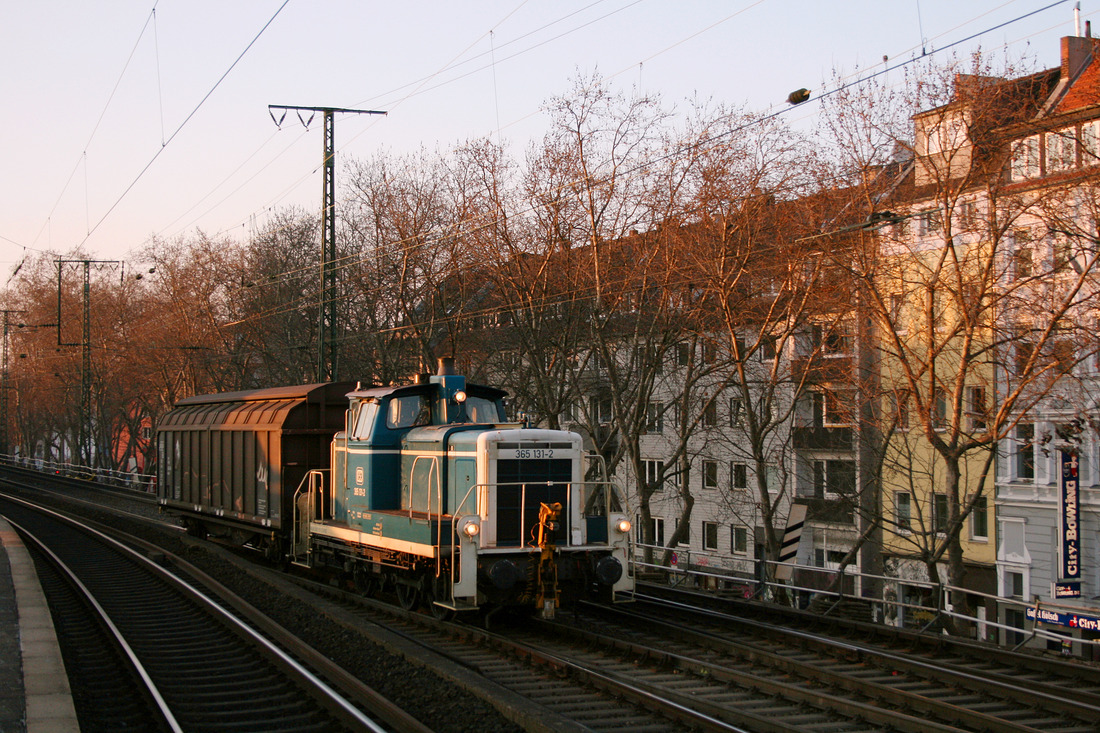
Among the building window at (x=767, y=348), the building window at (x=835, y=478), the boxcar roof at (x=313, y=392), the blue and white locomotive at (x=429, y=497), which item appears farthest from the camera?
the building window at (x=835, y=478)

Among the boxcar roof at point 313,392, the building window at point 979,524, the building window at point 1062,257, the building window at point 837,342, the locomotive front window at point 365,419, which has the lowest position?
the building window at point 979,524

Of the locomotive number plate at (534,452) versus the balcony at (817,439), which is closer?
the locomotive number plate at (534,452)

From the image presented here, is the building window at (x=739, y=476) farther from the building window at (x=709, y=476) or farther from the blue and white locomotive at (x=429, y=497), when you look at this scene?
the blue and white locomotive at (x=429, y=497)

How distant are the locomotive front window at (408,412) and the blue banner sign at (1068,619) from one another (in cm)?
840

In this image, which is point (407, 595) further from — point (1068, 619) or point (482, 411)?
point (1068, 619)

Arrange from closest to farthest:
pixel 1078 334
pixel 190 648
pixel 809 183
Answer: pixel 190 648 → pixel 1078 334 → pixel 809 183

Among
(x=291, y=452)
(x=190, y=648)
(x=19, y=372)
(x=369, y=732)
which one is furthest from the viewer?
(x=19, y=372)

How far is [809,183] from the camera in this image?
1888 centimetres

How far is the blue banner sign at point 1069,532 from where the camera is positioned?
19.5 metres

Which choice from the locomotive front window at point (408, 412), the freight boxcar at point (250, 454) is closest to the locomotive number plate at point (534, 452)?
the locomotive front window at point (408, 412)

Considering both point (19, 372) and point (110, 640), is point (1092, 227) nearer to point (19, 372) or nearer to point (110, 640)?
point (110, 640)

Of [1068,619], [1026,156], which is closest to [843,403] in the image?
[1026,156]

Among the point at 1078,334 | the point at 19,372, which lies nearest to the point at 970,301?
the point at 1078,334

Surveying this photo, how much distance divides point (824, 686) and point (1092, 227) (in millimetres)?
9883
